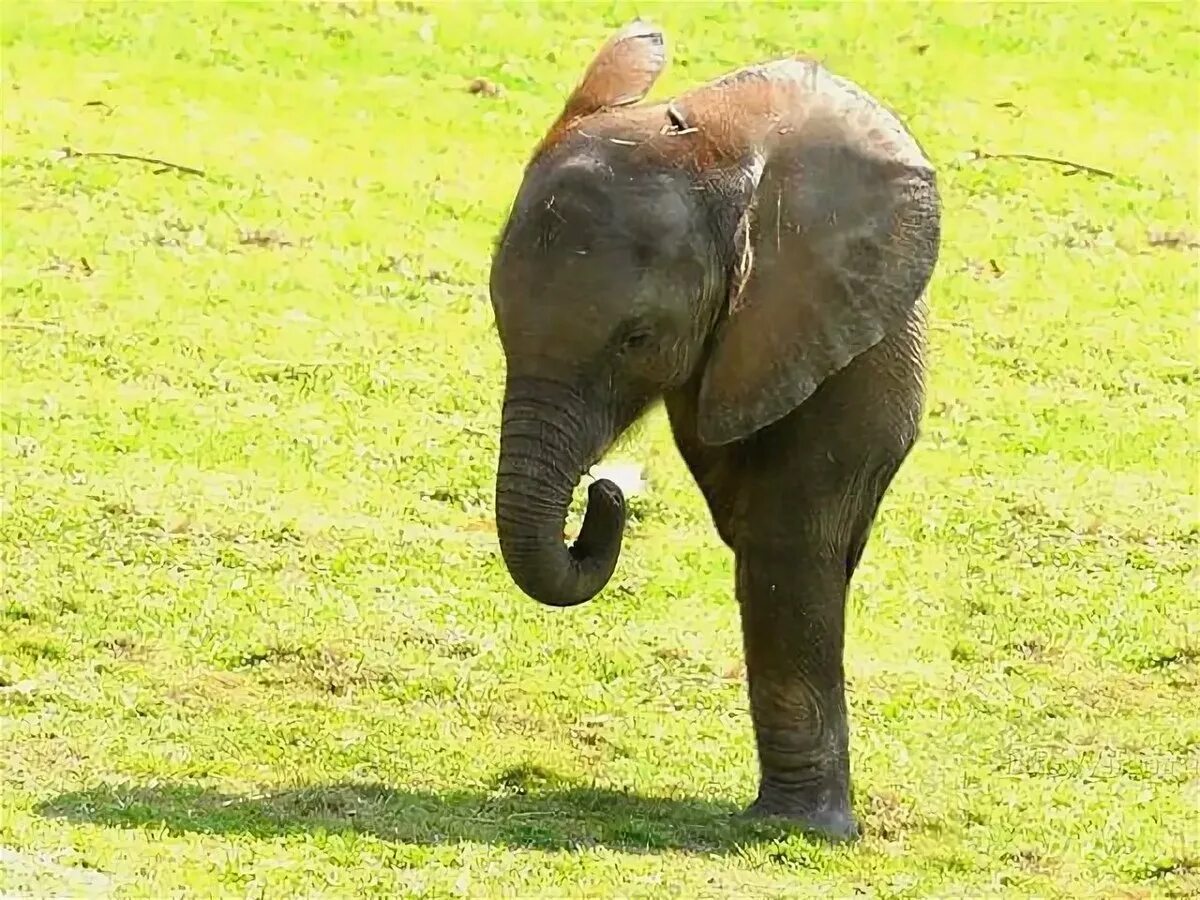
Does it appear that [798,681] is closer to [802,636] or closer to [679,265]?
[802,636]

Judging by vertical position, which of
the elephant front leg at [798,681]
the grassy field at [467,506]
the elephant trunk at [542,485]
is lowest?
the grassy field at [467,506]

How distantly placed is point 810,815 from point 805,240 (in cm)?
190

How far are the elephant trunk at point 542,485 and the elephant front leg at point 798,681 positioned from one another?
35.5 inches

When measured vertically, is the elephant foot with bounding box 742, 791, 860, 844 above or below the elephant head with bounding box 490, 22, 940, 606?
below

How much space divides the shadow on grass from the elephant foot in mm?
90

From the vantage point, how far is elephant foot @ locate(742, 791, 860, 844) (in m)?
9.41

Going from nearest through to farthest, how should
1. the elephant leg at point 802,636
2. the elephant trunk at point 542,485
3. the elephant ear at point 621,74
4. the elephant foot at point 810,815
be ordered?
the elephant trunk at point 542,485, the elephant ear at point 621,74, the elephant leg at point 802,636, the elephant foot at point 810,815

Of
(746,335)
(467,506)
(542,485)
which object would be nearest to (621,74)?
(746,335)

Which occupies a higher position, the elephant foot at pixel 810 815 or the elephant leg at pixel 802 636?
the elephant leg at pixel 802 636

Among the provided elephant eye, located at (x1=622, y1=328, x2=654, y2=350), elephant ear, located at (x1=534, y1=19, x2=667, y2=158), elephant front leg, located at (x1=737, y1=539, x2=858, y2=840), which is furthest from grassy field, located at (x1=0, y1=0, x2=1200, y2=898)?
elephant ear, located at (x1=534, y1=19, x2=667, y2=158)

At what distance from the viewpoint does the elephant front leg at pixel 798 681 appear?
934cm

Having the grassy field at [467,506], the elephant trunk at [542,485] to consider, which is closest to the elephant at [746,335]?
the elephant trunk at [542,485]

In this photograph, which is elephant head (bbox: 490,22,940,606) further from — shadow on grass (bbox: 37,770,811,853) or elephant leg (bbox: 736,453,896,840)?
shadow on grass (bbox: 37,770,811,853)

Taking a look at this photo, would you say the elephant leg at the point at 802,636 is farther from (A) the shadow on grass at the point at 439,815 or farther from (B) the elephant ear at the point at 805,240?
(B) the elephant ear at the point at 805,240
